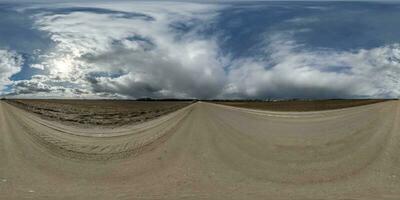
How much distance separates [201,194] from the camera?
4.03 metres

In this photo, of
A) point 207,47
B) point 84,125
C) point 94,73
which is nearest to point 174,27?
point 207,47

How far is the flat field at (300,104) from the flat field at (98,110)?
1.42 feet

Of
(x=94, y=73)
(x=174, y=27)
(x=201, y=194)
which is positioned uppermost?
(x=174, y=27)

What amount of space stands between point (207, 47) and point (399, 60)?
4.51 feet

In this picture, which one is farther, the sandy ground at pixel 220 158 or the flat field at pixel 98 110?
the sandy ground at pixel 220 158

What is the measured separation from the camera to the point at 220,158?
4000 millimetres

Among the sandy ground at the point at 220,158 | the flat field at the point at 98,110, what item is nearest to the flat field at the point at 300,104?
the sandy ground at the point at 220,158

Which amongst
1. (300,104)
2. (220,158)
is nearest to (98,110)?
(220,158)

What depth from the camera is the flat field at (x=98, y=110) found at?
3.89 m

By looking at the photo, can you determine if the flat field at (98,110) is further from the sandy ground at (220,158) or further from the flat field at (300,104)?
the flat field at (300,104)

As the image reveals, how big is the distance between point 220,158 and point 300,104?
0.69 m

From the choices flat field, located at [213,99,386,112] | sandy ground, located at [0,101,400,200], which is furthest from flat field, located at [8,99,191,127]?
flat field, located at [213,99,386,112]

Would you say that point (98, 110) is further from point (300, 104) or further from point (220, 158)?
point (300, 104)

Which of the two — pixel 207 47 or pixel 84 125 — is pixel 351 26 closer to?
pixel 207 47
